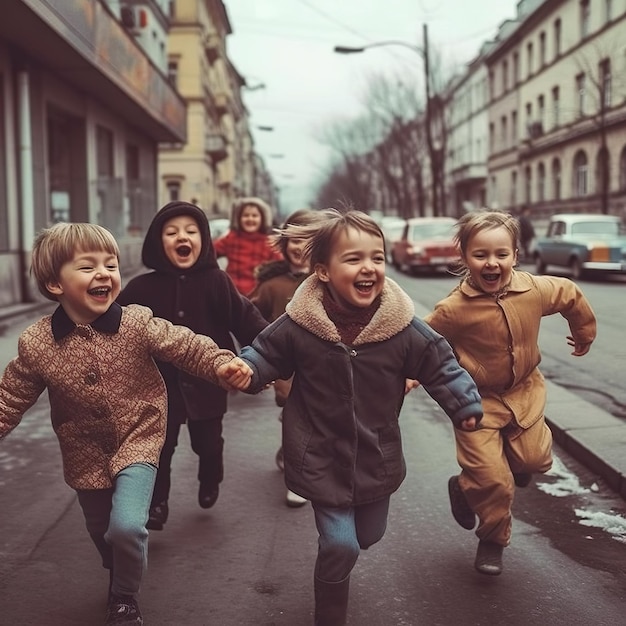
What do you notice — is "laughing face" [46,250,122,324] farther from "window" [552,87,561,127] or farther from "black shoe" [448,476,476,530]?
"window" [552,87,561,127]

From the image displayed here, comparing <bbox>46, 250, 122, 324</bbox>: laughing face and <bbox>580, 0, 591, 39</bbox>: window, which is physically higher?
<bbox>580, 0, 591, 39</bbox>: window

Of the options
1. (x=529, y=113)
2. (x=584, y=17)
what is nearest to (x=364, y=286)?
(x=584, y=17)

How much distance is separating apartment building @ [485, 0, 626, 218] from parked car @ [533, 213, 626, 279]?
21.3 feet

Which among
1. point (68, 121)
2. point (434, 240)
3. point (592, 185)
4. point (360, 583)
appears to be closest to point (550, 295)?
point (360, 583)

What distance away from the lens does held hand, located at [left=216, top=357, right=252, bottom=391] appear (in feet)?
10.3

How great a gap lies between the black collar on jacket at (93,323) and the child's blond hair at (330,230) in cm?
76

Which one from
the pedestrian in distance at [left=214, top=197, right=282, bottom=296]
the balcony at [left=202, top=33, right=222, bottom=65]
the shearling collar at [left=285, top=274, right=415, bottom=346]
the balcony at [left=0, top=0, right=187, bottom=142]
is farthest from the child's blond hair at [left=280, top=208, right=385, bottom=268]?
the balcony at [left=202, top=33, right=222, bottom=65]

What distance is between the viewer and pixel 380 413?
3160 mm

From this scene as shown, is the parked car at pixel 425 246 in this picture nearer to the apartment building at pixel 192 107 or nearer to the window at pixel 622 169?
the window at pixel 622 169

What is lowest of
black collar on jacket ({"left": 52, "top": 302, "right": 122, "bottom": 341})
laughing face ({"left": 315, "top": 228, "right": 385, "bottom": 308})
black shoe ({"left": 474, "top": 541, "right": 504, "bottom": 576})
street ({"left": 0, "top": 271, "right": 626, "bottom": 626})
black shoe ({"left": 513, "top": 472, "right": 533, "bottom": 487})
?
street ({"left": 0, "top": 271, "right": 626, "bottom": 626})

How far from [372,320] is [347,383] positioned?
24 centimetres

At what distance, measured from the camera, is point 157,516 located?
4188 mm

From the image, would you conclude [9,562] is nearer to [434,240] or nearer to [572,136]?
[434,240]

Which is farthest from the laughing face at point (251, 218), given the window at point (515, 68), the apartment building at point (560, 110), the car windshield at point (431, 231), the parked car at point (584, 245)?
the window at point (515, 68)
